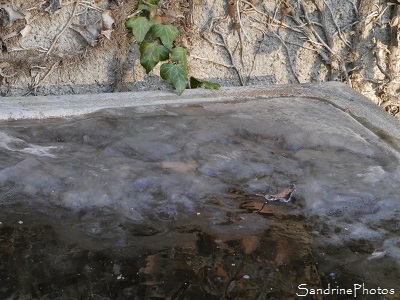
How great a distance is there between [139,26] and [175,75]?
46cm

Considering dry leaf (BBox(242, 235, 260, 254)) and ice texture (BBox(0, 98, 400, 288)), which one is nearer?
dry leaf (BBox(242, 235, 260, 254))

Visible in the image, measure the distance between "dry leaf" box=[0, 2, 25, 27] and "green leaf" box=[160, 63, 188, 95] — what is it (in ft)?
2.80

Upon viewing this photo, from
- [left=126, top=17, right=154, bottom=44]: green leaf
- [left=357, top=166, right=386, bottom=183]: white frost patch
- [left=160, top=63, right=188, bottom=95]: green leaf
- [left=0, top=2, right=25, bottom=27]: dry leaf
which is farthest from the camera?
[left=126, top=17, right=154, bottom=44]: green leaf

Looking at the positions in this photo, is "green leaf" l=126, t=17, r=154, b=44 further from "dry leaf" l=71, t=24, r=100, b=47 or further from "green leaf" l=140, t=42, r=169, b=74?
"dry leaf" l=71, t=24, r=100, b=47

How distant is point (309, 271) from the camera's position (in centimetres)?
158

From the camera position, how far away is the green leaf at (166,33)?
346 cm

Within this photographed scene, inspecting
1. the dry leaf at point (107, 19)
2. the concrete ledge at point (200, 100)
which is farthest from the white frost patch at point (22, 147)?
the dry leaf at point (107, 19)

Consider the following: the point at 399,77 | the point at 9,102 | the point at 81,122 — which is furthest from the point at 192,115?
the point at 399,77

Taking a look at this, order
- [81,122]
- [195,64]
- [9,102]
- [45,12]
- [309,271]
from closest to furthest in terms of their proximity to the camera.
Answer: [309,271], [81,122], [9,102], [45,12], [195,64]

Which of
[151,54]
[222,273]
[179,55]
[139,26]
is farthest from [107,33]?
[222,273]

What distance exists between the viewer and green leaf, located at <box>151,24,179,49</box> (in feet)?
11.3

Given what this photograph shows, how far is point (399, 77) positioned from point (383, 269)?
2613 mm

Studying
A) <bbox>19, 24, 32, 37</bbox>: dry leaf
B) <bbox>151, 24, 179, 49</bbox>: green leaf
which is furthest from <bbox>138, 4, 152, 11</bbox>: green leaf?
<bbox>19, 24, 32, 37</bbox>: dry leaf

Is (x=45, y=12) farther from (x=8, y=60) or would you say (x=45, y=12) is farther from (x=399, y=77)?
(x=399, y=77)
